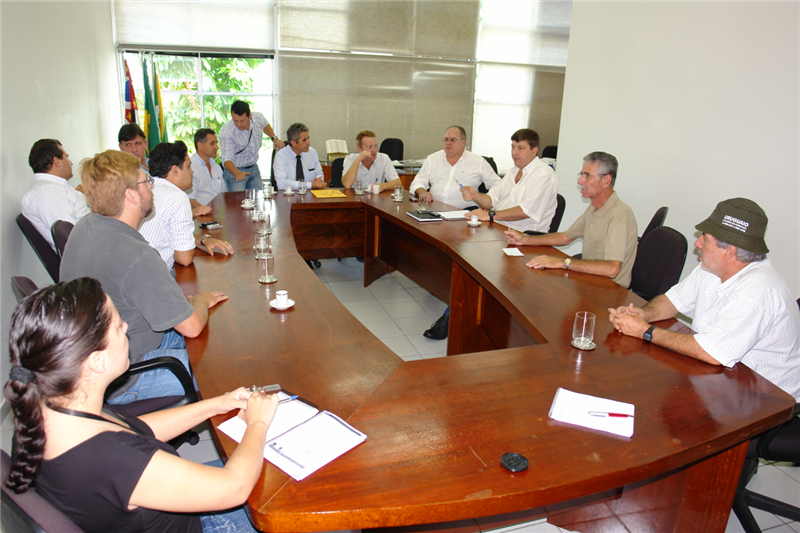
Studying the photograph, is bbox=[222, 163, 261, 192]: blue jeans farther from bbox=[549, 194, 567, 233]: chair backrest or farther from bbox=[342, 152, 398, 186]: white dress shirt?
bbox=[549, 194, 567, 233]: chair backrest

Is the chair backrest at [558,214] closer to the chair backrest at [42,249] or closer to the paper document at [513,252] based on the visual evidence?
the paper document at [513,252]

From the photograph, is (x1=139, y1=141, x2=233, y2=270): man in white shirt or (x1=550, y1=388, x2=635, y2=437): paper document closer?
(x1=550, y1=388, x2=635, y2=437): paper document

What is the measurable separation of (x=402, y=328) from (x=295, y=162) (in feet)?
7.91

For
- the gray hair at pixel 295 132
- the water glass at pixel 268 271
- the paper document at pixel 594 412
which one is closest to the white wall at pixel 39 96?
the water glass at pixel 268 271

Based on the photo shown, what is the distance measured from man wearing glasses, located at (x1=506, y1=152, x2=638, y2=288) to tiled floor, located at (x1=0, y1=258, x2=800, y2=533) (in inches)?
43.0

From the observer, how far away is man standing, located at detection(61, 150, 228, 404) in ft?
6.03

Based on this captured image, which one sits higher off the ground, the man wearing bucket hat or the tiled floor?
the man wearing bucket hat

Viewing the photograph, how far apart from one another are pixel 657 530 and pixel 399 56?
7.83 metres

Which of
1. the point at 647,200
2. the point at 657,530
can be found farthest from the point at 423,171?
the point at 657,530

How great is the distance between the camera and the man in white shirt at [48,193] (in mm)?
3242

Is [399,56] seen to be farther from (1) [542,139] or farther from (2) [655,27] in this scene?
(2) [655,27]

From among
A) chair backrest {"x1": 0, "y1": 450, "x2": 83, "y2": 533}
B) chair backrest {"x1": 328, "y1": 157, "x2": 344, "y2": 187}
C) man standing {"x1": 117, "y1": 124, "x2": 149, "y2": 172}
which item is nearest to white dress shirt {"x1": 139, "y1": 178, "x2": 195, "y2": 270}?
chair backrest {"x1": 0, "y1": 450, "x2": 83, "y2": 533}

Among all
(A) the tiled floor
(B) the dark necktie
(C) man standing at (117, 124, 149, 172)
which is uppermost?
(C) man standing at (117, 124, 149, 172)

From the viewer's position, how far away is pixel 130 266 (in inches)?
72.1
